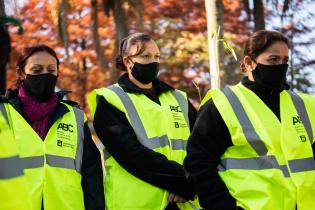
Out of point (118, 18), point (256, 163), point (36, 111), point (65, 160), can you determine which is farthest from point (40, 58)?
point (118, 18)

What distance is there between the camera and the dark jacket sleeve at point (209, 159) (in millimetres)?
3152

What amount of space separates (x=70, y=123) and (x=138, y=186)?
2.02 feet

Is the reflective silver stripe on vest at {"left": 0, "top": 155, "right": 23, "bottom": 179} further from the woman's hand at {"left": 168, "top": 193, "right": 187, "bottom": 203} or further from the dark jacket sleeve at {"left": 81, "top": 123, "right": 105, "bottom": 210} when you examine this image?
the woman's hand at {"left": 168, "top": 193, "right": 187, "bottom": 203}

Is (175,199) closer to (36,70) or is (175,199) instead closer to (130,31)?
(36,70)

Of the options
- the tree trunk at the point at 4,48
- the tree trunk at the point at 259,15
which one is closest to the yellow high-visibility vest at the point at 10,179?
the tree trunk at the point at 4,48

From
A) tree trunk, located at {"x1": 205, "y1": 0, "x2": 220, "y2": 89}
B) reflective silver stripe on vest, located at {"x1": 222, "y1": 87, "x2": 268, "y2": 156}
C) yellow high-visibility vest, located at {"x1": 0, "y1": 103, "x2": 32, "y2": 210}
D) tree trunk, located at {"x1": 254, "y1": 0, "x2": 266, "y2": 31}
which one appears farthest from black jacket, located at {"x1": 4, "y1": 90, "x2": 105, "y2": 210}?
tree trunk, located at {"x1": 254, "y1": 0, "x2": 266, "y2": 31}

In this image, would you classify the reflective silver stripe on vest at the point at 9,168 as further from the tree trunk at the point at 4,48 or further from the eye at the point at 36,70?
the eye at the point at 36,70

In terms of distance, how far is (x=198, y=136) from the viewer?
327 centimetres

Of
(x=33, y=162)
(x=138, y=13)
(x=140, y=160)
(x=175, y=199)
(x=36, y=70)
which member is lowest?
(x=175, y=199)

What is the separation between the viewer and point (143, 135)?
397 cm

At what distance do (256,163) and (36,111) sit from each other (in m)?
1.51

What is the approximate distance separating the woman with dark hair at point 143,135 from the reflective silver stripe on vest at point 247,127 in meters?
0.77

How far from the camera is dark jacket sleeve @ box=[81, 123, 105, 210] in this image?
3.87 metres

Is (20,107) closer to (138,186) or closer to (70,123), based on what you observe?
(70,123)
